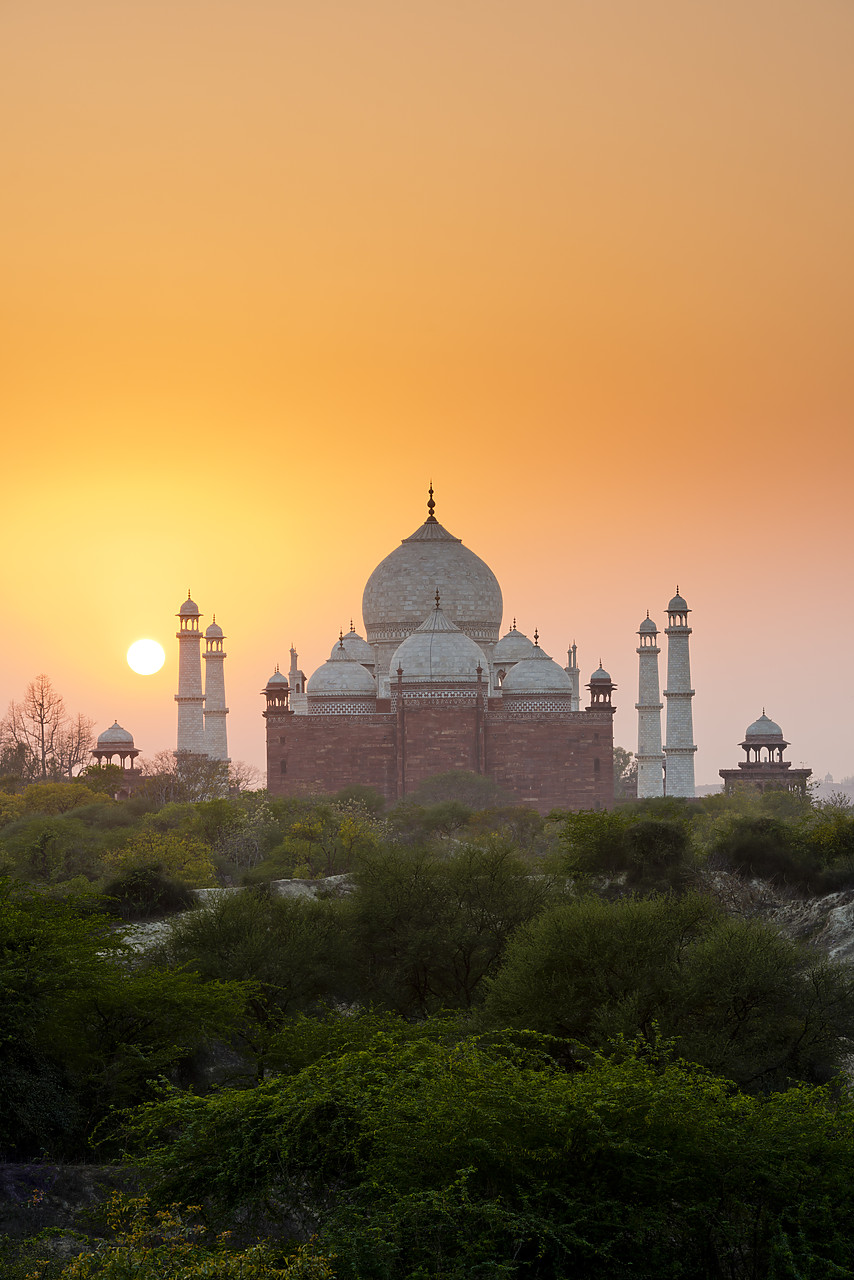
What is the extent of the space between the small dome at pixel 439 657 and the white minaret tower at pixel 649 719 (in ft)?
37.2

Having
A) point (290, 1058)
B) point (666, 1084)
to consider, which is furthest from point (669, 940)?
point (666, 1084)

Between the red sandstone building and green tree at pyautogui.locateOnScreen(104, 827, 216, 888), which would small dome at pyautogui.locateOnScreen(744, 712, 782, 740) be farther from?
green tree at pyautogui.locateOnScreen(104, 827, 216, 888)

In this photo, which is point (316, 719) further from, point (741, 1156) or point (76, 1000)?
point (741, 1156)

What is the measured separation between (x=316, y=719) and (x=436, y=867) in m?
28.2

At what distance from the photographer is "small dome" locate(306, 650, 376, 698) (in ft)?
192

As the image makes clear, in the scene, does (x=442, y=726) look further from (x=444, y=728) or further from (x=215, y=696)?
(x=215, y=696)

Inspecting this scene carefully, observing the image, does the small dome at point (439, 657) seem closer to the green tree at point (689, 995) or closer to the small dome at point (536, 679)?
the small dome at point (536, 679)

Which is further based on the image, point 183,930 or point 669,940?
point 183,930

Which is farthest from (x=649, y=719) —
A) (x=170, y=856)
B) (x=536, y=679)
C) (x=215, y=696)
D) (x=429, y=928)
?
(x=429, y=928)

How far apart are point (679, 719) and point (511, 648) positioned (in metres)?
8.40

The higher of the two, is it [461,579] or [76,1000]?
[461,579]

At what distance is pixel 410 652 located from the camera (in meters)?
57.9

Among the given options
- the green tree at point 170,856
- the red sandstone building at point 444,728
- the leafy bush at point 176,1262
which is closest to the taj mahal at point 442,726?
the red sandstone building at point 444,728

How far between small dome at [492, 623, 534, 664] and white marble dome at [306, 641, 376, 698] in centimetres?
669
